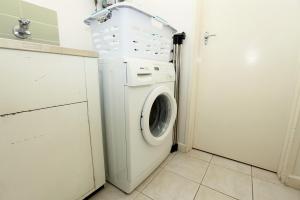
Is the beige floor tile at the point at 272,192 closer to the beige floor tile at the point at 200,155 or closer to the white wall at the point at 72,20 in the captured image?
the beige floor tile at the point at 200,155

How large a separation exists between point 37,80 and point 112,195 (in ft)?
2.92

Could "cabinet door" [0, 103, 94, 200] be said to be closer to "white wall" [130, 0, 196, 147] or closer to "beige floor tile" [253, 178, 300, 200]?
"white wall" [130, 0, 196, 147]

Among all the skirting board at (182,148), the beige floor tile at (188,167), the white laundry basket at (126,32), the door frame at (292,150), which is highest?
the white laundry basket at (126,32)

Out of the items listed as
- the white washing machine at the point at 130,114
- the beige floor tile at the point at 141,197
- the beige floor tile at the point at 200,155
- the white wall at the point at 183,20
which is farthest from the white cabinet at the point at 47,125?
the beige floor tile at the point at 200,155

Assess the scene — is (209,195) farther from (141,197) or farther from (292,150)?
(292,150)

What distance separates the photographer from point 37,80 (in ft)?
2.17

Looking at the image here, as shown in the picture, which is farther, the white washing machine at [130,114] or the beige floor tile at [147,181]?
the beige floor tile at [147,181]

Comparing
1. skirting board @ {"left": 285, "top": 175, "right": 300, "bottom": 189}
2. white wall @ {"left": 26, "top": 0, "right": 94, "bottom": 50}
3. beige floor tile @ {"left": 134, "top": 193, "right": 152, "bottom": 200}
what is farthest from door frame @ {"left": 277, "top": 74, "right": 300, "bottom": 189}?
white wall @ {"left": 26, "top": 0, "right": 94, "bottom": 50}

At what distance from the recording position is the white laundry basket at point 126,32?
2.86 feet

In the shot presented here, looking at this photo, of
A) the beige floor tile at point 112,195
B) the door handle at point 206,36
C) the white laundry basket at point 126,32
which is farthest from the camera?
the door handle at point 206,36

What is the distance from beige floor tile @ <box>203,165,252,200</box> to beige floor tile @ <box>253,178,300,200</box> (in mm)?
47

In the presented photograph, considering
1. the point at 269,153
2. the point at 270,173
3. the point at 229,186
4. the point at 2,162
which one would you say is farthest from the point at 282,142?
the point at 2,162

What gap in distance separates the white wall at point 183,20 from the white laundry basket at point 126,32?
13.2 inches

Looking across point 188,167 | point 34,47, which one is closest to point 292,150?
point 188,167
